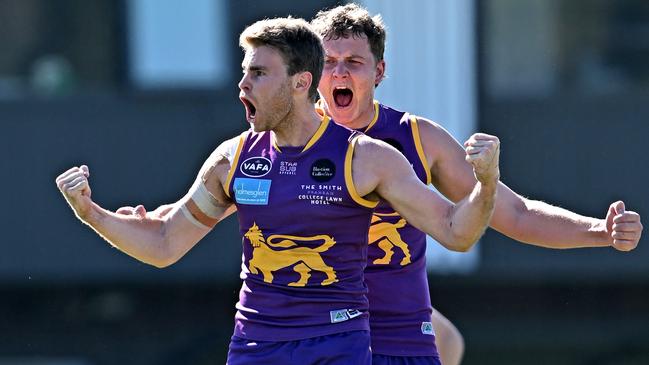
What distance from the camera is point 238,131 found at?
11.7m

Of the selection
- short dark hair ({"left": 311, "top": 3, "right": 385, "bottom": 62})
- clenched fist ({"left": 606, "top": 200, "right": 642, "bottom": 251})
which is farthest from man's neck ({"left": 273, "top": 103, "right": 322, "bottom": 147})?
clenched fist ({"left": 606, "top": 200, "right": 642, "bottom": 251})

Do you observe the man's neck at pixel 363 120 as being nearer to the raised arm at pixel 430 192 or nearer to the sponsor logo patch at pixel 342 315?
the raised arm at pixel 430 192

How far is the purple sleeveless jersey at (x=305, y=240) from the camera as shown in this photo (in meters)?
4.44

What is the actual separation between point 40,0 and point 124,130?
1435 mm

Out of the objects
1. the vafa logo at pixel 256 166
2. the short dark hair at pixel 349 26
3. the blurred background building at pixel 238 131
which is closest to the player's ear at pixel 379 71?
the short dark hair at pixel 349 26

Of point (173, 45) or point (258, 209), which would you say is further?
point (173, 45)

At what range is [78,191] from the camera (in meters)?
4.59

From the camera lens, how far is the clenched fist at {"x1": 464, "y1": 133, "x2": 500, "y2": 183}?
404 cm

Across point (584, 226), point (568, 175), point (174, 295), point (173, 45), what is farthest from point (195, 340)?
point (584, 226)

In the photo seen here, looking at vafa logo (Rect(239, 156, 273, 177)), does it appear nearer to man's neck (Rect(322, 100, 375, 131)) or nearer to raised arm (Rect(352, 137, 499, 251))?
raised arm (Rect(352, 137, 499, 251))

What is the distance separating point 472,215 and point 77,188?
133 centimetres

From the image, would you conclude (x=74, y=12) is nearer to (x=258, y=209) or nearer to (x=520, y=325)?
(x=520, y=325)

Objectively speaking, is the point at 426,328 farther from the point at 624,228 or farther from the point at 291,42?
the point at 291,42

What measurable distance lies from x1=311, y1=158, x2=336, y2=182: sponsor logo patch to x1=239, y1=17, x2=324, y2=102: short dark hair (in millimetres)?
251
